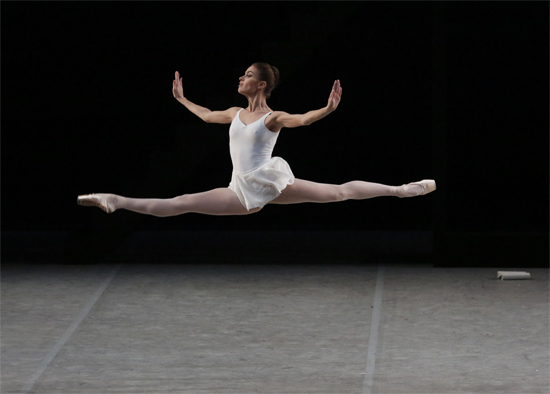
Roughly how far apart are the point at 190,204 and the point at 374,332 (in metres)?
6.11

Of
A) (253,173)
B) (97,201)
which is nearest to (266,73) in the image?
(253,173)

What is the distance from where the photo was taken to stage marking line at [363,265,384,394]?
8656 mm

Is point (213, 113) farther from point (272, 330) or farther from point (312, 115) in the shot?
point (272, 330)

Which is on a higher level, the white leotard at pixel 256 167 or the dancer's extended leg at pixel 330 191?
the white leotard at pixel 256 167

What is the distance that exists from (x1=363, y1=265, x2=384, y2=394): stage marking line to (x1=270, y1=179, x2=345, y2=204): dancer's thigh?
14.4ft

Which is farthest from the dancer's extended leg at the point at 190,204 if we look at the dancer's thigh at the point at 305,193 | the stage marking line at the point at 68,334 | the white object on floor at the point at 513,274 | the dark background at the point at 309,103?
the white object on floor at the point at 513,274

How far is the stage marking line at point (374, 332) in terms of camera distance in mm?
8656

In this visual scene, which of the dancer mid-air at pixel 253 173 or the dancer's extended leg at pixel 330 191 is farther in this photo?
the dancer's extended leg at pixel 330 191

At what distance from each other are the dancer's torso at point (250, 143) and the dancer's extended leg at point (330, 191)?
0.18m

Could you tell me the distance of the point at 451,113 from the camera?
1146cm

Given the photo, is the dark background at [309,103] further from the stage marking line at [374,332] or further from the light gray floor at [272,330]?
the stage marking line at [374,332]

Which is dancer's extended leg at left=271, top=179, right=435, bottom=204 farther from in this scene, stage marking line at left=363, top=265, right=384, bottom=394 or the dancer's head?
stage marking line at left=363, top=265, right=384, bottom=394

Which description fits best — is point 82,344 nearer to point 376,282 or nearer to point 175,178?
point 175,178

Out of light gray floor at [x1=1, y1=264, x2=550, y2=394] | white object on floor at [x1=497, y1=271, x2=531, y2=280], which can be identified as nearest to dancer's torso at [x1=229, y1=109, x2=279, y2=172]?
light gray floor at [x1=1, y1=264, x2=550, y2=394]
